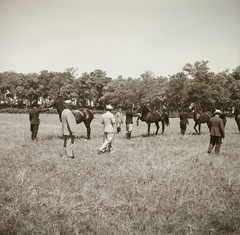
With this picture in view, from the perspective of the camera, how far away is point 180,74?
173 feet

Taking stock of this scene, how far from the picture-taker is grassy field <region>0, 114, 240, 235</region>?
4.53 meters

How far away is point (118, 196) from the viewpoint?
5.77 meters

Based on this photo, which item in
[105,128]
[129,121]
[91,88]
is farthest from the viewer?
[91,88]

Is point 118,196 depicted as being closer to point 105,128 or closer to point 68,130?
point 68,130

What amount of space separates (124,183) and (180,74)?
49.1 meters

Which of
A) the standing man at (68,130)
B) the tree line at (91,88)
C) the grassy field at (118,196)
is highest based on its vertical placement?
the tree line at (91,88)

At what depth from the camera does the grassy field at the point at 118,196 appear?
178 inches

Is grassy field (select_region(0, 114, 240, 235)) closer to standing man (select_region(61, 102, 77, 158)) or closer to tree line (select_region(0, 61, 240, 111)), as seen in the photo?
standing man (select_region(61, 102, 77, 158))

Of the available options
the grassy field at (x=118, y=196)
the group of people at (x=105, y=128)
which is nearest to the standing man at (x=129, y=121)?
the group of people at (x=105, y=128)

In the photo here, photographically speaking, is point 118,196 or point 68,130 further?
point 68,130

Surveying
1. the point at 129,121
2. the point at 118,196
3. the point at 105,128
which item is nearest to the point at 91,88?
the point at 129,121

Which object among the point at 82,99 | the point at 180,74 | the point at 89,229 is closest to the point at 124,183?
the point at 89,229

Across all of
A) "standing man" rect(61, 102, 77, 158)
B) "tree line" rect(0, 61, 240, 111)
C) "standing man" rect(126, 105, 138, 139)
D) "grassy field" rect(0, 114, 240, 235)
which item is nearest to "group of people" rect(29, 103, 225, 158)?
"standing man" rect(61, 102, 77, 158)

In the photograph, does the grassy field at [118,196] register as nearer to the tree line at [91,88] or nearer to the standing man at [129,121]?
the standing man at [129,121]
